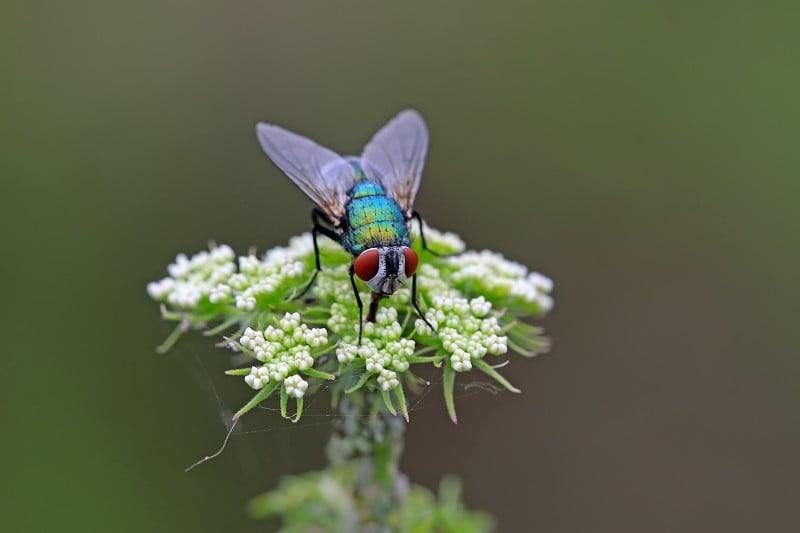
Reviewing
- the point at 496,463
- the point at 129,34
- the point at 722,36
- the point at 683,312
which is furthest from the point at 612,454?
the point at 129,34

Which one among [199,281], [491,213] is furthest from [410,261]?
[491,213]

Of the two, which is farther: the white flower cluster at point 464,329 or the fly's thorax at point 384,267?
the fly's thorax at point 384,267

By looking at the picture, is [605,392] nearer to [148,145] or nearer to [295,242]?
[295,242]

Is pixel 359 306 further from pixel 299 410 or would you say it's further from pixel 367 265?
pixel 299 410

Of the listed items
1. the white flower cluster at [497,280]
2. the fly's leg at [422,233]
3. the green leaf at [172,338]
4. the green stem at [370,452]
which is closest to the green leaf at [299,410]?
the green stem at [370,452]

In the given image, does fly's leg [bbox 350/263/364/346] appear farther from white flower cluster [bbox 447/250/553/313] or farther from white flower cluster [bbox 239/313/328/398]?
white flower cluster [bbox 447/250/553/313]

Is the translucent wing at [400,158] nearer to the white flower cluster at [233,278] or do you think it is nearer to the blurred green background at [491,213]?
the white flower cluster at [233,278]
